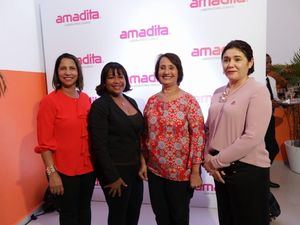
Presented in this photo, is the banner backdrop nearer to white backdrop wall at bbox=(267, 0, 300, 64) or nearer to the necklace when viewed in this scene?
the necklace

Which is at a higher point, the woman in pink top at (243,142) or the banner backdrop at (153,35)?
the banner backdrop at (153,35)

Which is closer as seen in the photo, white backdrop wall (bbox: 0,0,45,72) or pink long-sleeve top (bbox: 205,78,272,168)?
pink long-sleeve top (bbox: 205,78,272,168)

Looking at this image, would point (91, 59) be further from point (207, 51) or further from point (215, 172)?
point (215, 172)

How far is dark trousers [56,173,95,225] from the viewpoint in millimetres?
1612

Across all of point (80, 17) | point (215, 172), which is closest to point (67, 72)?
point (215, 172)

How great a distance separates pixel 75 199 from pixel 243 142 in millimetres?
1110

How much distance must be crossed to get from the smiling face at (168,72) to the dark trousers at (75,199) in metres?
0.82

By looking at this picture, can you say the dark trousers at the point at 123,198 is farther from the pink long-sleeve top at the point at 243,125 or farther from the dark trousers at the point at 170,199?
the pink long-sleeve top at the point at 243,125

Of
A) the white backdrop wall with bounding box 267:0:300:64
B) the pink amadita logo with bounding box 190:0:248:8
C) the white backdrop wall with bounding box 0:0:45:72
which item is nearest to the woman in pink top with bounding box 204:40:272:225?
the pink amadita logo with bounding box 190:0:248:8

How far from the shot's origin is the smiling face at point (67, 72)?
5.42 ft

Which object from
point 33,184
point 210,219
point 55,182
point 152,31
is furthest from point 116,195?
point 152,31

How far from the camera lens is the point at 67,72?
1.65 m

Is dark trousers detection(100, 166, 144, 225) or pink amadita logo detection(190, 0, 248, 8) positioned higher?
pink amadita logo detection(190, 0, 248, 8)

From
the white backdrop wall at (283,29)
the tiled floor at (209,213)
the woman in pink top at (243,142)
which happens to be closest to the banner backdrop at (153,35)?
the tiled floor at (209,213)
